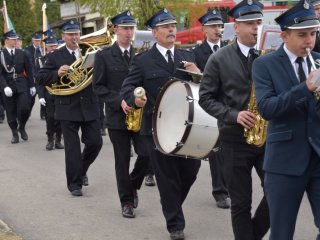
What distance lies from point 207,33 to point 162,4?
13.5 m

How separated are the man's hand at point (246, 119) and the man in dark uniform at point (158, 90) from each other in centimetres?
141

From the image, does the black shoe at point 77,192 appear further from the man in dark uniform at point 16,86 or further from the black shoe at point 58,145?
the man in dark uniform at point 16,86

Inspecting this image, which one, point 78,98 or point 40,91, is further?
point 40,91

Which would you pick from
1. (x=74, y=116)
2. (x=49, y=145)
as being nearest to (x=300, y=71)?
(x=74, y=116)

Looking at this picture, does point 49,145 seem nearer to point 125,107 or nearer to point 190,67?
point 125,107

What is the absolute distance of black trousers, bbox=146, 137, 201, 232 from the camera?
6.17 m

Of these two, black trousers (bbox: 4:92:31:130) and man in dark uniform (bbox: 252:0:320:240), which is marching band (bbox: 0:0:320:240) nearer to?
man in dark uniform (bbox: 252:0:320:240)

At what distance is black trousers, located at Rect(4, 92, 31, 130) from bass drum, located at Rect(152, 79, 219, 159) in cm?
751

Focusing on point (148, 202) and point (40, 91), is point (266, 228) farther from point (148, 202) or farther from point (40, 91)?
point (40, 91)

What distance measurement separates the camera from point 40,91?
13336 millimetres

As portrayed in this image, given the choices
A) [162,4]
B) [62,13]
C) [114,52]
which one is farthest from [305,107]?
[62,13]

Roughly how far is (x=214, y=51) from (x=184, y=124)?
8.02 ft

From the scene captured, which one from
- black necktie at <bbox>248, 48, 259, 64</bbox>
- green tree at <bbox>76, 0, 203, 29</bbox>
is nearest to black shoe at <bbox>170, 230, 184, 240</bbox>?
black necktie at <bbox>248, 48, 259, 64</bbox>

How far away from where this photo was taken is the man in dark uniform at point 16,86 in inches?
522
